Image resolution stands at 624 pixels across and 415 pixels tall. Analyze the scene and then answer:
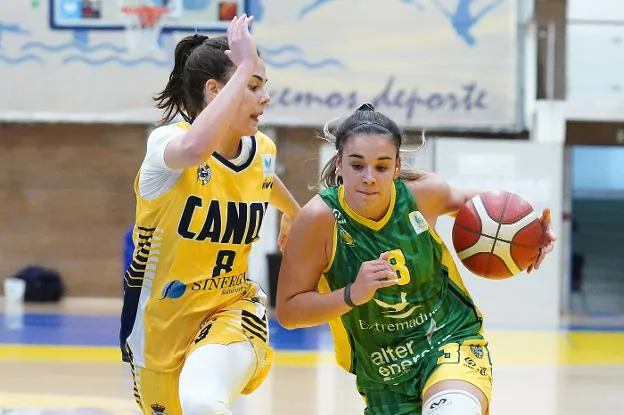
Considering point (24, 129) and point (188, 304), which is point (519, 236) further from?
point (24, 129)

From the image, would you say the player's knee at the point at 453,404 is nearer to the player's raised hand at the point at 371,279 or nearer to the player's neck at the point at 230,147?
the player's raised hand at the point at 371,279

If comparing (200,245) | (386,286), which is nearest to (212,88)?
(200,245)

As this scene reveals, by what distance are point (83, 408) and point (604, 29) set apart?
904 cm

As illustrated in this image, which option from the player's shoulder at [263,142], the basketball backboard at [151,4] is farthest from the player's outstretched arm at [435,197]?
the basketball backboard at [151,4]

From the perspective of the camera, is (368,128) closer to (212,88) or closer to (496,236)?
(212,88)

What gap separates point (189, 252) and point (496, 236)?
1.32 metres

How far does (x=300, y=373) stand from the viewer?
8.15 metres

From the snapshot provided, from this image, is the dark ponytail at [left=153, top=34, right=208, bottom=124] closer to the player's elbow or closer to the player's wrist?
the player's elbow

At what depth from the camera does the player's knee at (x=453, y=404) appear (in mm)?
3490

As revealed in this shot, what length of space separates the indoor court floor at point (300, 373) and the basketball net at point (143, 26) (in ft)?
13.2

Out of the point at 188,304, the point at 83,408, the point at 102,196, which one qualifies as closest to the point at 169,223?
the point at 188,304

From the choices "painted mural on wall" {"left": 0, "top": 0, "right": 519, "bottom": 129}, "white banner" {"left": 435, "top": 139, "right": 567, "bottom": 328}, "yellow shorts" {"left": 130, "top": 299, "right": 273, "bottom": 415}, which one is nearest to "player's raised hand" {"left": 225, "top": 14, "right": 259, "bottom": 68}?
"yellow shorts" {"left": 130, "top": 299, "right": 273, "bottom": 415}

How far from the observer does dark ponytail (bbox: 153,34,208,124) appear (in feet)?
13.6

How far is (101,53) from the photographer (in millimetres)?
13625
